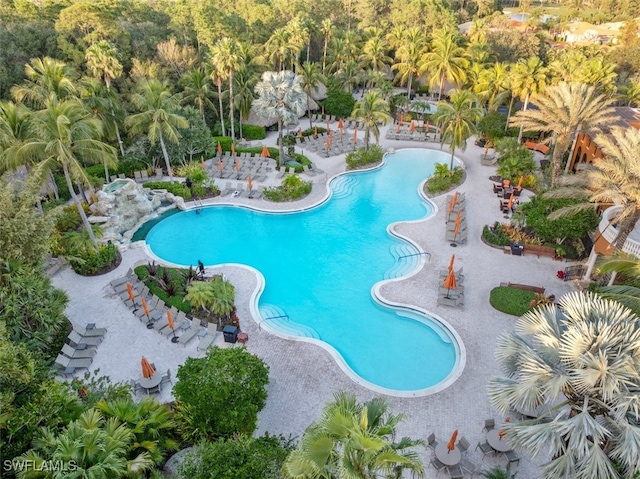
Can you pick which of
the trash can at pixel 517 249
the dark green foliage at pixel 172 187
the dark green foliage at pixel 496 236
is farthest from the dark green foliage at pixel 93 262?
the trash can at pixel 517 249

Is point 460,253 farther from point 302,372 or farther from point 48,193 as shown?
point 48,193

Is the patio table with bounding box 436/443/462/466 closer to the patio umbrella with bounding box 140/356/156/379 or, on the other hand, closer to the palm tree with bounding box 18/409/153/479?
the palm tree with bounding box 18/409/153/479

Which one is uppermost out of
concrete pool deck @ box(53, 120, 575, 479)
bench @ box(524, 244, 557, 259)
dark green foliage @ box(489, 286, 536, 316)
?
bench @ box(524, 244, 557, 259)

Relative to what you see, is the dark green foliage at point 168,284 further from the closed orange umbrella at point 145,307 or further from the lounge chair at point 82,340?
the lounge chair at point 82,340

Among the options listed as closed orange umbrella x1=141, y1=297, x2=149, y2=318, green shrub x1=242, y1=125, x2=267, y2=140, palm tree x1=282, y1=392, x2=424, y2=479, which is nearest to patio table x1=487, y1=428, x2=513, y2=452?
palm tree x1=282, y1=392, x2=424, y2=479

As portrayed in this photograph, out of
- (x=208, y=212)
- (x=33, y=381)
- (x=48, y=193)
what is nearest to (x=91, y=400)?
(x=33, y=381)
